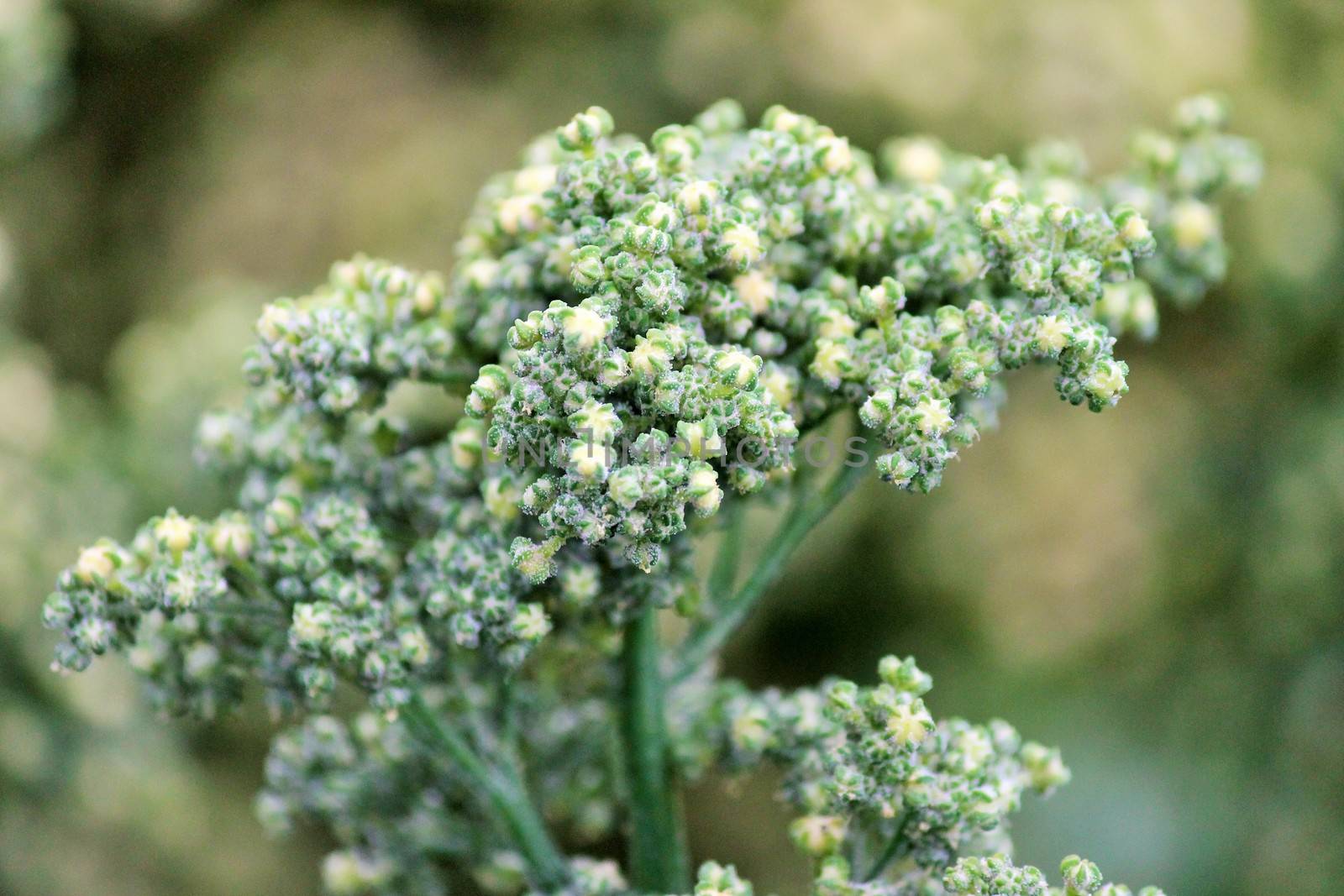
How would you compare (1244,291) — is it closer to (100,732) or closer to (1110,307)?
(1110,307)

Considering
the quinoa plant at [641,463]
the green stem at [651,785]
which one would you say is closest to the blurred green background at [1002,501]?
the quinoa plant at [641,463]

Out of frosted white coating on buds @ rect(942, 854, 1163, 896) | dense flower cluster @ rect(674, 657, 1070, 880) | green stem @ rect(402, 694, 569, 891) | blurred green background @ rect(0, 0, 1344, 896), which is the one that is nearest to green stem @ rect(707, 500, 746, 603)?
dense flower cluster @ rect(674, 657, 1070, 880)

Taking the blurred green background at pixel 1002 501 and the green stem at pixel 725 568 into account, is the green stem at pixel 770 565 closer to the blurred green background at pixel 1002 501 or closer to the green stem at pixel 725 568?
the green stem at pixel 725 568

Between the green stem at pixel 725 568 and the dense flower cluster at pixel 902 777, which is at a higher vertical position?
the green stem at pixel 725 568

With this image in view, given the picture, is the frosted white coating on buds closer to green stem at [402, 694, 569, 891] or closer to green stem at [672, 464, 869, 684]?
green stem at [672, 464, 869, 684]

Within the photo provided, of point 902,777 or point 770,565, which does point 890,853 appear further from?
point 770,565

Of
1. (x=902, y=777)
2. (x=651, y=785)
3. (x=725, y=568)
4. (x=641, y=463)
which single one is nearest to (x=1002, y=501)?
(x=725, y=568)

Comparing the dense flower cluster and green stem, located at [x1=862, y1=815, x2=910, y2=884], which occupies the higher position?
the dense flower cluster
